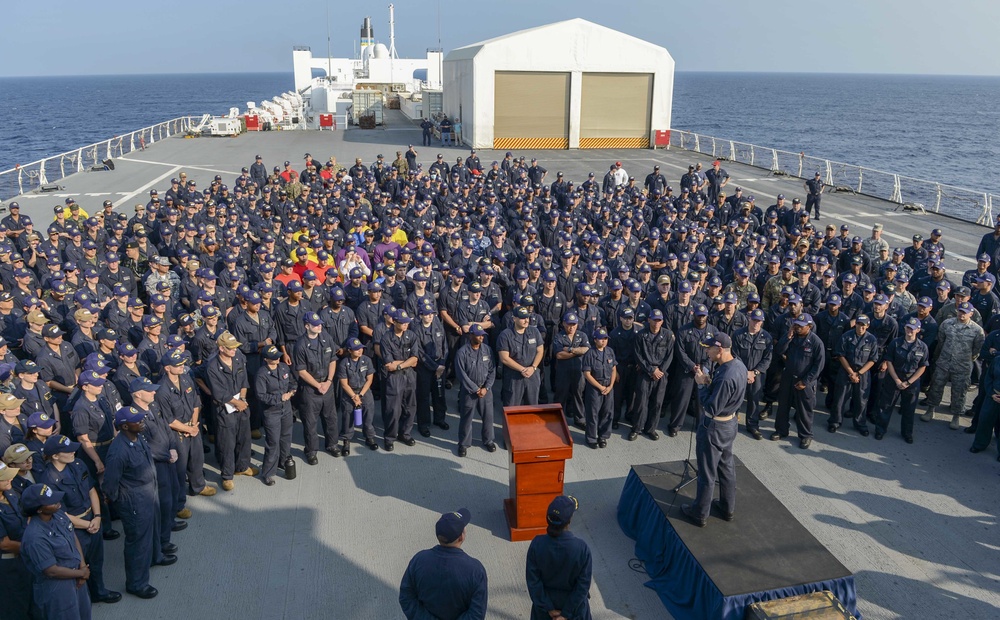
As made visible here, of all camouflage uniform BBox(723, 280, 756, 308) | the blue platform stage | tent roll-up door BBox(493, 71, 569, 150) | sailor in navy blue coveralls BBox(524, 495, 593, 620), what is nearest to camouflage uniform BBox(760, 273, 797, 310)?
camouflage uniform BBox(723, 280, 756, 308)

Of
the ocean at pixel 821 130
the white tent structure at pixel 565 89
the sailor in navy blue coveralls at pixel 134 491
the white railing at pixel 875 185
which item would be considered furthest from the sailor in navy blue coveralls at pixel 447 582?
the ocean at pixel 821 130

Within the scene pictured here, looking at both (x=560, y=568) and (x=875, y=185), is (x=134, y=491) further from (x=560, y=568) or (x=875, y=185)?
(x=875, y=185)

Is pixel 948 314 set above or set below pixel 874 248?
below

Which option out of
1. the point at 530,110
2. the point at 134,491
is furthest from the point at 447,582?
the point at 530,110

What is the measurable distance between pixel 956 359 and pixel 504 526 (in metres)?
6.73

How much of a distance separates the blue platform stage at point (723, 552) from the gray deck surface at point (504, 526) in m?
0.26

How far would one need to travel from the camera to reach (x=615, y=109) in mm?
34875

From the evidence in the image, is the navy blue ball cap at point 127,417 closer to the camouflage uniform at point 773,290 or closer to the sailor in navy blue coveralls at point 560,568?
the sailor in navy blue coveralls at point 560,568

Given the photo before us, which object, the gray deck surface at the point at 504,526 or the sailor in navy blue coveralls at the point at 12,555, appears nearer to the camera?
the sailor in navy blue coveralls at the point at 12,555

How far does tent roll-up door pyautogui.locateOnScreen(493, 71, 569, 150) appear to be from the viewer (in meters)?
33.7

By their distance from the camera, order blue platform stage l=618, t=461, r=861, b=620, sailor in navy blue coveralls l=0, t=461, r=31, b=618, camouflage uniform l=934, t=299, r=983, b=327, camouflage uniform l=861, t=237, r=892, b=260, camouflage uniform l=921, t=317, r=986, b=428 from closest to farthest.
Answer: sailor in navy blue coveralls l=0, t=461, r=31, b=618 → blue platform stage l=618, t=461, r=861, b=620 → camouflage uniform l=921, t=317, r=986, b=428 → camouflage uniform l=934, t=299, r=983, b=327 → camouflage uniform l=861, t=237, r=892, b=260

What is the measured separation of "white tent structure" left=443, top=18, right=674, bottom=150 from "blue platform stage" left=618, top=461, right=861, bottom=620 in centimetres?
2889

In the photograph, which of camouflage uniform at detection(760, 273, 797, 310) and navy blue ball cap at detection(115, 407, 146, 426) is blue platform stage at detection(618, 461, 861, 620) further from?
navy blue ball cap at detection(115, 407, 146, 426)

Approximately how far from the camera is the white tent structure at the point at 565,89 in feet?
109
